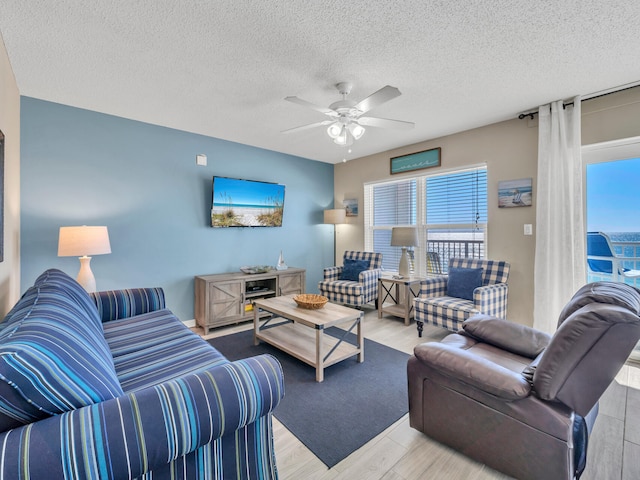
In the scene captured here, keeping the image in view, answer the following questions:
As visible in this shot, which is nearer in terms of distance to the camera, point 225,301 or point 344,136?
point 344,136

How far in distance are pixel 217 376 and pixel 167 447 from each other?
0.78 feet

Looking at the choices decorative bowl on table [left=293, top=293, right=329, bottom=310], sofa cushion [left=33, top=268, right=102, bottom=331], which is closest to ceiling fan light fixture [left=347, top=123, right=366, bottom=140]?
decorative bowl on table [left=293, top=293, right=329, bottom=310]

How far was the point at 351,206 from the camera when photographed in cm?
527

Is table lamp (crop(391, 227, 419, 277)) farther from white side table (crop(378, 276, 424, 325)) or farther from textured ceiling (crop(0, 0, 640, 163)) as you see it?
textured ceiling (crop(0, 0, 640, 163))

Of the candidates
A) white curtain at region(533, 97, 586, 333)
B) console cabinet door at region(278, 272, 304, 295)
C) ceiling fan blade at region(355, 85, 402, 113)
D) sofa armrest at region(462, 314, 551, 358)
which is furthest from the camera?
console cabinet door at region(278, 272, 304, 295)

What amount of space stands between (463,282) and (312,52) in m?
2.77

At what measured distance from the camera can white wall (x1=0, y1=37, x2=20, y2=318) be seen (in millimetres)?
2068

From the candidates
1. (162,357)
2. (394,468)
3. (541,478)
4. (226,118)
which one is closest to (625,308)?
(541,478)

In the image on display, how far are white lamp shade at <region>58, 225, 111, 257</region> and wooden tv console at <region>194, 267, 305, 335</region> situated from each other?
1159 mm

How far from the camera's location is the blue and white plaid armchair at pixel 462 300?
9.67 ft

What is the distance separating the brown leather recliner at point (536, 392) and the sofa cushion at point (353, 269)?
2.68 metres

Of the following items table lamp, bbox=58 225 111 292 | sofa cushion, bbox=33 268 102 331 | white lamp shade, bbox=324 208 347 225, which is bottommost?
sofa cushion, bbox=33 268 102 331

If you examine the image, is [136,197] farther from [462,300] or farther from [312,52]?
[462,300]

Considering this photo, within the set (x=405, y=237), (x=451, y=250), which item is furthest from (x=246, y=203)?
(x=451, y=250)
